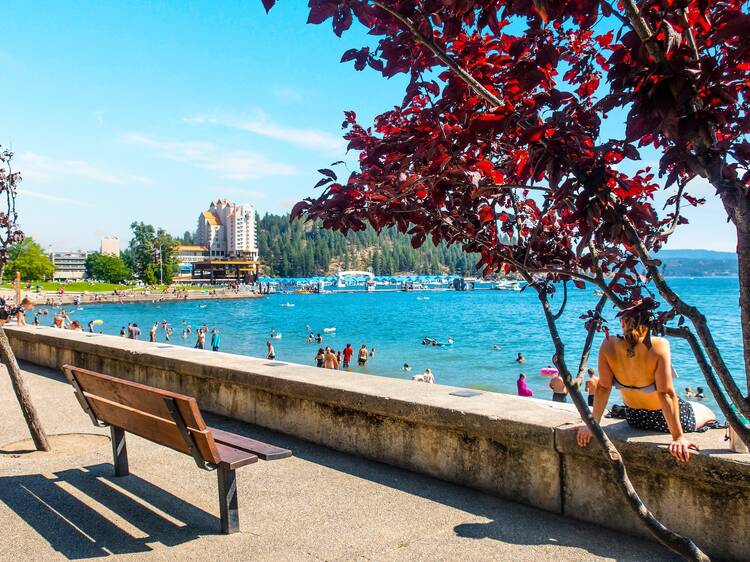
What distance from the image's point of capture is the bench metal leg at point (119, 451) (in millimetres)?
5125

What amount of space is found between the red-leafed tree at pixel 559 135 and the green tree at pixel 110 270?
174844 millimetres

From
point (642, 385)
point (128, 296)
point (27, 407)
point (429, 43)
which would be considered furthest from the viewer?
point (128, 296)

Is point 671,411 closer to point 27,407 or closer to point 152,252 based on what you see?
point 27,407

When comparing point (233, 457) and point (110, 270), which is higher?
point (110, 270)

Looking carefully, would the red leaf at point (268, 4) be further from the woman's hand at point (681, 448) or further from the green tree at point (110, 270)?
the green tree at point (110, 270)

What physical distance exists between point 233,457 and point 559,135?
2.96 metres

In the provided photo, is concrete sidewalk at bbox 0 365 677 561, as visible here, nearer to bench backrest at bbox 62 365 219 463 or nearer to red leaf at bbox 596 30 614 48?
bench backrest at bbox 62 365 219 463

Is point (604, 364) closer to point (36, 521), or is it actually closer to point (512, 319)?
point (36, 521)

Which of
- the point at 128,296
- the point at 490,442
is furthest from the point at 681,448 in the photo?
the point at 128,296

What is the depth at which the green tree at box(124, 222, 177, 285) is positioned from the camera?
6122 inches

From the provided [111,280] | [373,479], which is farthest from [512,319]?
[111,280]

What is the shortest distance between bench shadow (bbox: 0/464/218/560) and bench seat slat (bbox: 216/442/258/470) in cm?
47

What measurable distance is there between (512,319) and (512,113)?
3717 inches

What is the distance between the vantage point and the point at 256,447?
4.39 metres
